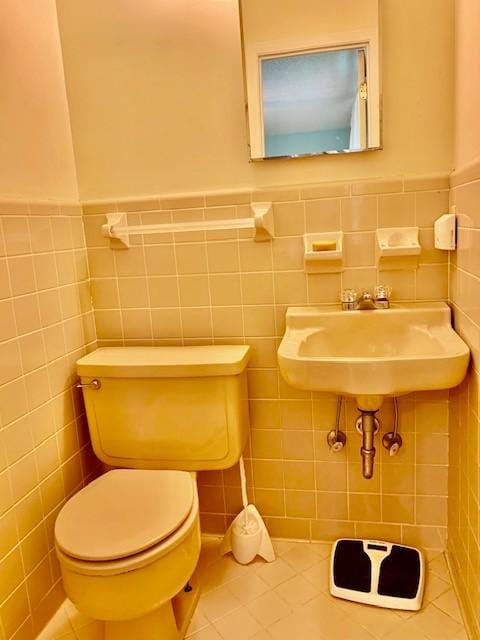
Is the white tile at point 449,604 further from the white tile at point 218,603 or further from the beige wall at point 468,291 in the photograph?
the white tile at point 218,603

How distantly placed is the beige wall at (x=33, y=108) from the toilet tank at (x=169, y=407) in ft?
1.95

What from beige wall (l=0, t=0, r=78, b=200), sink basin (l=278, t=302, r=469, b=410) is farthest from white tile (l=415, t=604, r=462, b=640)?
beige wall (l=0, t=0, r=78, b=200)

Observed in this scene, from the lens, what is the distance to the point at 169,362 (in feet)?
4.95

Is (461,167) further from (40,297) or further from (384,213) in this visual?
(40,297)

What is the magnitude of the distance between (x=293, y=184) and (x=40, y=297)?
872 millimetres

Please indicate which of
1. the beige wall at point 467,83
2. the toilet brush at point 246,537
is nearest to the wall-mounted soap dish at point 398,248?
the beige wall at point 467,83

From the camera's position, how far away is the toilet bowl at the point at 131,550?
3.70ft

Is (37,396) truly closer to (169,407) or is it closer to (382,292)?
(169,407)

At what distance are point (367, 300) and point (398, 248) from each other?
0.61ft

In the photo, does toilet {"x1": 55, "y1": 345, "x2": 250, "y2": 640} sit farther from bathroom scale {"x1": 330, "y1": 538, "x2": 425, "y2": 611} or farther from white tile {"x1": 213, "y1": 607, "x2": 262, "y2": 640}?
bathroom scale {"x1": 330, "y1": 538, "x2": 425, "y2": 611}

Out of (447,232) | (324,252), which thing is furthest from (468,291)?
(324,252)

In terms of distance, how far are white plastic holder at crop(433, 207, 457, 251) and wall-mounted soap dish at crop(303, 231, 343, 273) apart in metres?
0.29

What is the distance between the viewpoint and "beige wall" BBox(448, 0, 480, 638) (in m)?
1.20

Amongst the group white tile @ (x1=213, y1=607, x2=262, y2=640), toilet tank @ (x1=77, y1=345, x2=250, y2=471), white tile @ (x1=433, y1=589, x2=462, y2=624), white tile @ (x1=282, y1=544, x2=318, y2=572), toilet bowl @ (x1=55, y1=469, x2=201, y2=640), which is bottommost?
white tile @ (x1=213, y1=607, x2=262, y2=640)
